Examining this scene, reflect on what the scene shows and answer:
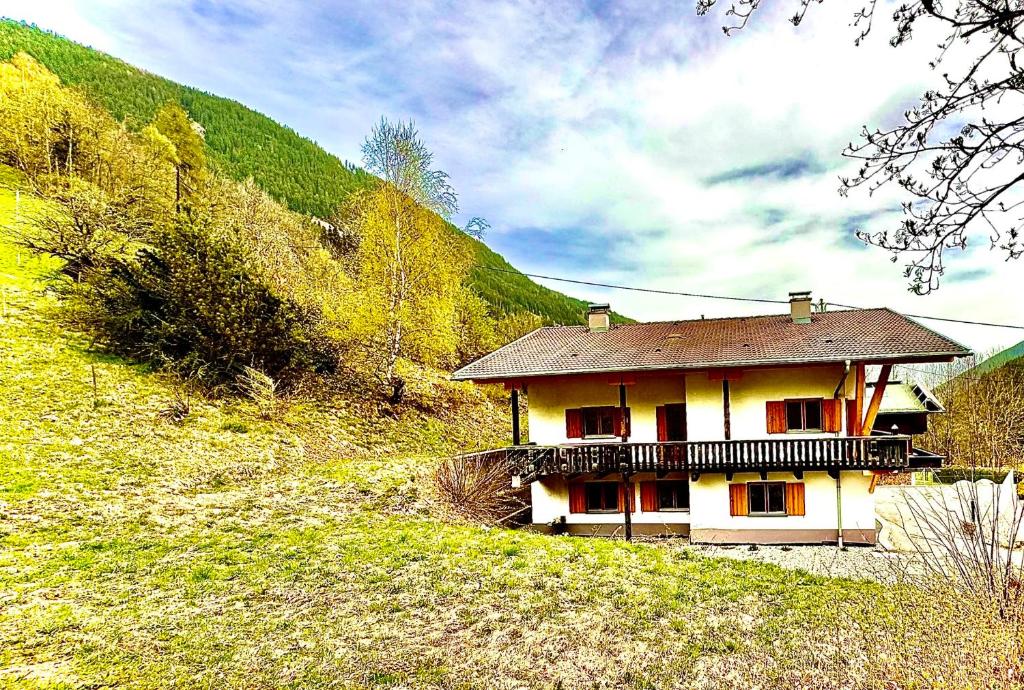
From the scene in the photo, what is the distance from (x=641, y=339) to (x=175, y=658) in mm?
13577

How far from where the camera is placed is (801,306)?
16297 mm

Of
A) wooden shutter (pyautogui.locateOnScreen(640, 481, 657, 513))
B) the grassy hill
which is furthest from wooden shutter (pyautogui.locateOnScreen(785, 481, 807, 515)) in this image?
the grassy hill

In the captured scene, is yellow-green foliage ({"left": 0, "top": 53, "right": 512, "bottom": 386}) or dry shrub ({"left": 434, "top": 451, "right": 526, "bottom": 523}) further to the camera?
yellow-green foliage ({"left": 0, "top": 53, "right": 512, "bottom": 386})

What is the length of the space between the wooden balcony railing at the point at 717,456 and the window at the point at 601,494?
1436 millimetres

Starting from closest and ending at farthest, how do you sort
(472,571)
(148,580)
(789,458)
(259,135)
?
(148,580)
(472,571)
(789,458)
(259,135)

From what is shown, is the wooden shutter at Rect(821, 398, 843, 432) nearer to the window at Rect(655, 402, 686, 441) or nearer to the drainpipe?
the drainpipe

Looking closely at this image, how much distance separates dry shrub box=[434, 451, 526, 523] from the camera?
14.0 m

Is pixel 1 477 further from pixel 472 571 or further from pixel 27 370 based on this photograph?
pixel 472 571

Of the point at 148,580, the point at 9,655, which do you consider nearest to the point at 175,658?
the point at 9,655

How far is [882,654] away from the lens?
20.4 ft

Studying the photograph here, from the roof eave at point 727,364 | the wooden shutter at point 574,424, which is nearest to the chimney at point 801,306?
the roof eave at point 727,364

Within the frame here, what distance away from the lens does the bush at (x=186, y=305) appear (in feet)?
61.3

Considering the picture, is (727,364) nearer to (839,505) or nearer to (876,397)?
(876,397)

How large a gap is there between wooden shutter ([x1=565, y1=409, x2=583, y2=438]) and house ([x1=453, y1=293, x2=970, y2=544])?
0.04 metres
